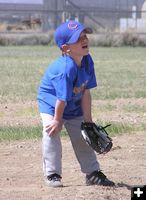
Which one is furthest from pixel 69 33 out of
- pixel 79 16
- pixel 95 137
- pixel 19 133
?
pixel 79 16

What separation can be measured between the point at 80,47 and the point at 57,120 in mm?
679

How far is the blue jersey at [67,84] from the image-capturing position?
6.43m

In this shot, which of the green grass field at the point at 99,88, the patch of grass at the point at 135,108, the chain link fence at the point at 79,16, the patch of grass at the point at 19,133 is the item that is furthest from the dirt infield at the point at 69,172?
the chain link fence at the point at 79,16

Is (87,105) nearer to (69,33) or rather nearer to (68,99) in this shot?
(68,99)

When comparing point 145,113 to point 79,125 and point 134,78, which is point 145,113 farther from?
point 134,78

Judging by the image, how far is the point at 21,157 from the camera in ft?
27.1

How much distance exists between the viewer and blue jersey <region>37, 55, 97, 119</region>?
6434 mm

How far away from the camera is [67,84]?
6410 millimetres

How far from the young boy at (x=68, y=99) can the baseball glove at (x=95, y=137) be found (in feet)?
0.27

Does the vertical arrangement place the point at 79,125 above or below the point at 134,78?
above

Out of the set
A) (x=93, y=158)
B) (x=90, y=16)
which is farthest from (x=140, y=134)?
(x=90, y=16)

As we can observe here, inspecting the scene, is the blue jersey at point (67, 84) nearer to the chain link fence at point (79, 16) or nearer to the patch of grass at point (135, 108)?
the patch of grass at point (135, 108)

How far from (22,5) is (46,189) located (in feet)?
231

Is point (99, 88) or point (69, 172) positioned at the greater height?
point (69, 172)
